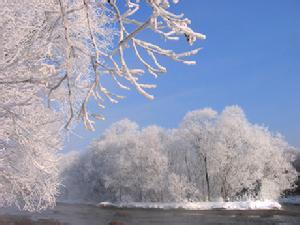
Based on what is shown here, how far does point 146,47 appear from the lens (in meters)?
2.65

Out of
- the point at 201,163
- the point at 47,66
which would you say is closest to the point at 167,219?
the point at 201,163

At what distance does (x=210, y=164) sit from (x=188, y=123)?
19.7ft

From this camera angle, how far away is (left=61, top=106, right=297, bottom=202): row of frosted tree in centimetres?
4772

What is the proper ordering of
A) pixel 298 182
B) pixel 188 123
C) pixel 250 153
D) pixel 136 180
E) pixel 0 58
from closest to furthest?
1. pixel 0 58
2. pixel 250 153
3. pixel 188 123
4. pixel 136 180
5. pixel 298 182

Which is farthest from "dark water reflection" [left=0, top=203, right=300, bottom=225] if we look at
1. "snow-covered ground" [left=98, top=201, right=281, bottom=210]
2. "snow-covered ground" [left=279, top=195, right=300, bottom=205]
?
"snow-covered ground" [left=279, top=195, right=300, bottom=205]

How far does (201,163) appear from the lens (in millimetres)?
51594

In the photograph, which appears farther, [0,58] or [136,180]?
[136,180]

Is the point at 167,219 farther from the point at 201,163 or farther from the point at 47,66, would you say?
the point at 47,66

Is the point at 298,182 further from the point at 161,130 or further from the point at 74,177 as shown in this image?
the point at 74,177

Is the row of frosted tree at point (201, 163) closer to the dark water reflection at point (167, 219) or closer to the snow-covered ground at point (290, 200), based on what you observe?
the snow-covered ground at point (290, 200)

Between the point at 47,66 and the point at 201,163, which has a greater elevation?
the point at 201,163

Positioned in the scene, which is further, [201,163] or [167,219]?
[201,163]

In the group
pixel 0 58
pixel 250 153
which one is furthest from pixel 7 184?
pixel 250 153

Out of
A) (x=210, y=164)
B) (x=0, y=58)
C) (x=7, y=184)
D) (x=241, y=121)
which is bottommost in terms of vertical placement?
(x=7, y=184)
